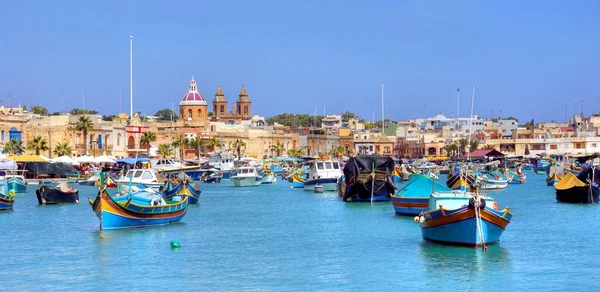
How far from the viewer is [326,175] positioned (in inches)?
3216

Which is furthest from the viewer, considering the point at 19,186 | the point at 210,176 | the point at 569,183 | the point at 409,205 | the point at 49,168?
the point at 210,176

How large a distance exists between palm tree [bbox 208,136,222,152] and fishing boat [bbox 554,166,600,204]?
92061 mm

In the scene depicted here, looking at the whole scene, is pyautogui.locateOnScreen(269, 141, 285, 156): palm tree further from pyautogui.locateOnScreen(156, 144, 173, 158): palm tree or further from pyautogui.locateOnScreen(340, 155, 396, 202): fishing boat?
pyautogui.locateOnScreen(340, 155, 396, 202): fishing boat

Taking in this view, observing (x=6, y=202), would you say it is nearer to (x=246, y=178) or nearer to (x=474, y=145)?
(x=246, y=178)

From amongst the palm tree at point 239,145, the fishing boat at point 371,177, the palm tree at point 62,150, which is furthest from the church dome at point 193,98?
the fishing boat at point 371,177

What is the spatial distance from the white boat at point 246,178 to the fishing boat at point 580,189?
3859 centimetres

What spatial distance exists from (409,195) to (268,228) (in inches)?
266

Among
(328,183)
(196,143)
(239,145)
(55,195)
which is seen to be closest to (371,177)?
(55,195)

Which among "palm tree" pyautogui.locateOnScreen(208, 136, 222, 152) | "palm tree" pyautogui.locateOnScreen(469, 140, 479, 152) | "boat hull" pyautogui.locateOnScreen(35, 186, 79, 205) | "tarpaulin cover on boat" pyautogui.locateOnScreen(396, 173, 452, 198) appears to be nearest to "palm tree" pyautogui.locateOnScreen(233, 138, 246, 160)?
"palm tree" pyautogui.locateOnScreen(208, 136, 222, 152)

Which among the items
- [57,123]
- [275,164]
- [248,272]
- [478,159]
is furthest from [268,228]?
[478,159]

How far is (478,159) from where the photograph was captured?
170 meters

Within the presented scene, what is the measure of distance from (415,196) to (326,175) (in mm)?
32567

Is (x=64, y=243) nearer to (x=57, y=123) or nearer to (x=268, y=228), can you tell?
(x=268, y=228)

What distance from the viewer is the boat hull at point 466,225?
34.7 m
